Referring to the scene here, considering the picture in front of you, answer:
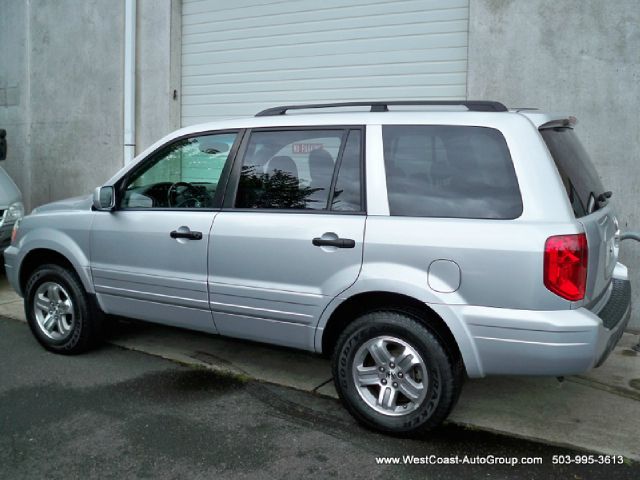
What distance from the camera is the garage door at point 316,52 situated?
276 inches

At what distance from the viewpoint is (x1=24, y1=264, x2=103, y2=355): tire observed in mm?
5012

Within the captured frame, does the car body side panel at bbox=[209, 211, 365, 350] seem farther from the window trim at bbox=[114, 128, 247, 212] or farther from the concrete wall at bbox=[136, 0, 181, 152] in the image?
the concrete wall at bbox=[136, 0, 181, 152]

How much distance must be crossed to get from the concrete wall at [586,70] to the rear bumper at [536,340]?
9.70 feet

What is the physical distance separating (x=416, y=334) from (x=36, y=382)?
2.67 m

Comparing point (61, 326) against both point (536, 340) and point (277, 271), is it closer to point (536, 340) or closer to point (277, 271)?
point (277, 271)

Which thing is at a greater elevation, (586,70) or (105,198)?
(586,70)

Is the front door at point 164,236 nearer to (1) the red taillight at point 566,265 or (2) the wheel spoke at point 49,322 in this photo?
(2) the wheel spoke at point 49,322

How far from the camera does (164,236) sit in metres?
4.47


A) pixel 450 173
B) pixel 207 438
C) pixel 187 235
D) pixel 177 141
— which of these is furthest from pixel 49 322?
A: pixel 450 173

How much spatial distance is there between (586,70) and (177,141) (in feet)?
12.2

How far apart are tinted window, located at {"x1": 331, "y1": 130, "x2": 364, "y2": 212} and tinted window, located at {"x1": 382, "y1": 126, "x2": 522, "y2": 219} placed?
175 mm

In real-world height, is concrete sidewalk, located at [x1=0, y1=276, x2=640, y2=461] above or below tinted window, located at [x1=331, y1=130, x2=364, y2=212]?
below

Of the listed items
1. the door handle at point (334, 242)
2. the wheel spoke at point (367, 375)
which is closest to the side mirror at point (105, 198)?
the door handle at point (334, 242)

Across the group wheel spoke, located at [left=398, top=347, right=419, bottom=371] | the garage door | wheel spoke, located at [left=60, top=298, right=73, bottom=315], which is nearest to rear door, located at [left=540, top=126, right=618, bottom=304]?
wheel spoke, located at [left=398, top=347, right=419, bottom=371]
